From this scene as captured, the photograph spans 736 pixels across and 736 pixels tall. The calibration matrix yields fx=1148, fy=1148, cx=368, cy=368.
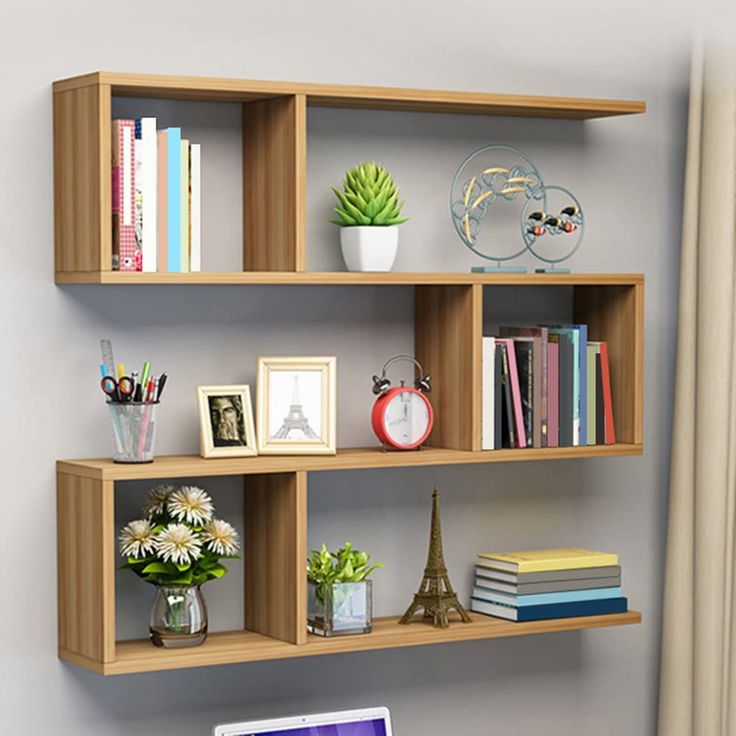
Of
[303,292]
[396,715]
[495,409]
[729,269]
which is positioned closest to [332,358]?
[303,292]

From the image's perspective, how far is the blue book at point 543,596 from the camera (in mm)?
2111

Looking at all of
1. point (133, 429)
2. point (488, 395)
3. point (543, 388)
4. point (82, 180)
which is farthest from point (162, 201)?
point (543, 388)

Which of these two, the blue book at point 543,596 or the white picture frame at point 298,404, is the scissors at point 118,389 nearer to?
the white picture frame at point 298,404

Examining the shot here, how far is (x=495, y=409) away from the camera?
6.71 ft

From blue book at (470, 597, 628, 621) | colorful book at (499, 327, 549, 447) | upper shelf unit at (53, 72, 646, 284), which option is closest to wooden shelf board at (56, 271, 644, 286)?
upper shelf unit at (53, 72, 646, 284)

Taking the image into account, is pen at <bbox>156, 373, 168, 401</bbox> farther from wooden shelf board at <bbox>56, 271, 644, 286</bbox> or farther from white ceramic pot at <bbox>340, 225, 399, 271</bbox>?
white ceramic pot at <bbox>340, 225, 399, 271</bbox>

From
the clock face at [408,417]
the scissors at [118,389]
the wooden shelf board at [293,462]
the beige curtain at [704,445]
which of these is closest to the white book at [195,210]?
the scissors at [118,389]

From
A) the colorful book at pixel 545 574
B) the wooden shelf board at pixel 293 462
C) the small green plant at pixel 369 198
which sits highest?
the small green plant at pixel 369 198

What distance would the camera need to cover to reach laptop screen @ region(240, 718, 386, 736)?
1.91 meters

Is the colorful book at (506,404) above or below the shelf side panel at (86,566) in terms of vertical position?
above

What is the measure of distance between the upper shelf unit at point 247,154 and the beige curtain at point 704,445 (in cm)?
45

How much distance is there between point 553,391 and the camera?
210 cm

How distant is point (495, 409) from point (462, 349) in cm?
12

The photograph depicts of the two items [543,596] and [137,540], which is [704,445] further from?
[137,540]
